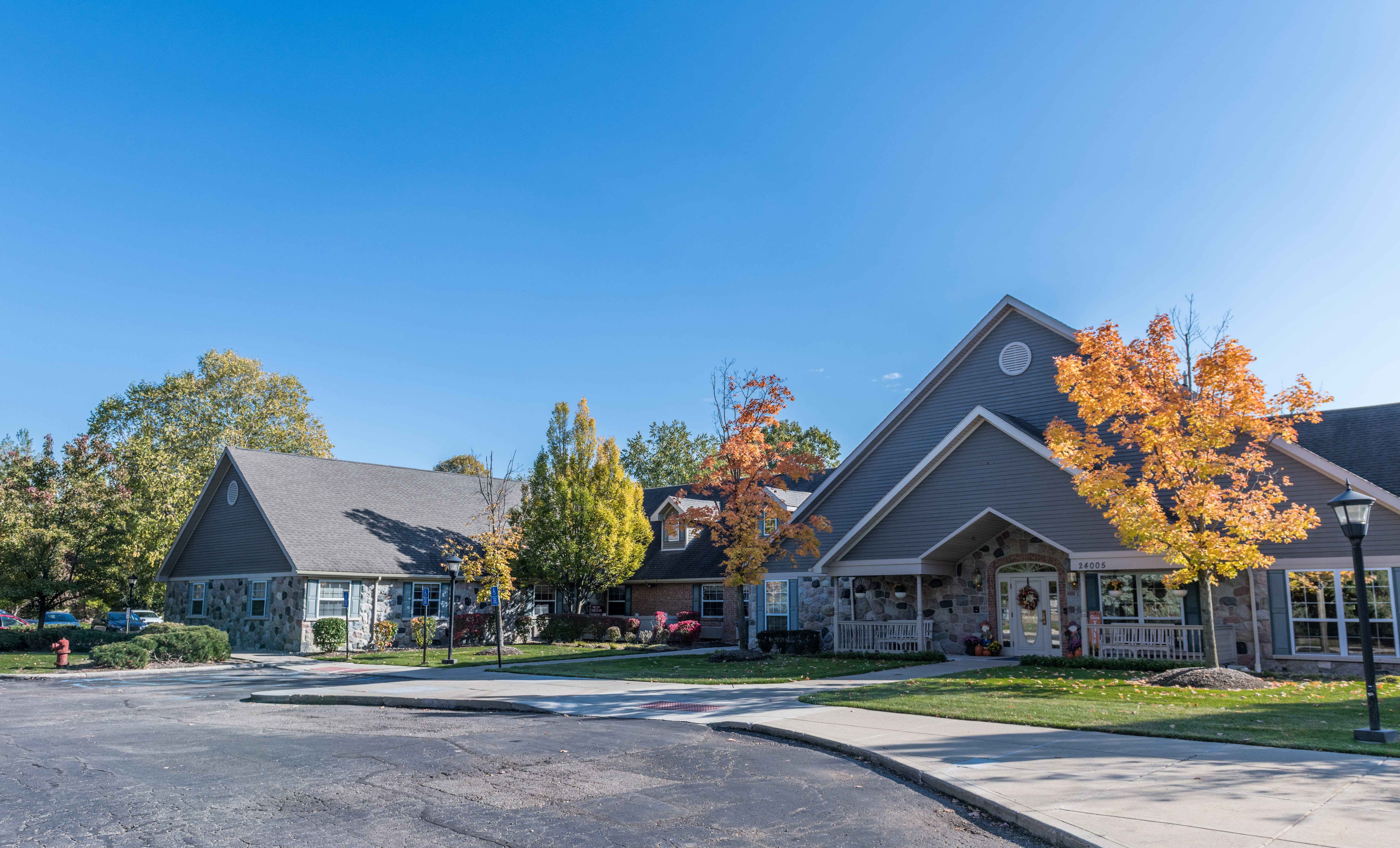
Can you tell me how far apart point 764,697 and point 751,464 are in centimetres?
905

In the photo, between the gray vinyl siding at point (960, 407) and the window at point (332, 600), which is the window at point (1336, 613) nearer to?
the gray vinyl siding at point (960, 407)

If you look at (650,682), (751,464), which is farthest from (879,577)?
(650,682)

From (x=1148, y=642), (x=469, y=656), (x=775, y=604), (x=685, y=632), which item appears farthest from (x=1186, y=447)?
(x=469, y=656)

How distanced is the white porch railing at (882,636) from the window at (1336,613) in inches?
323

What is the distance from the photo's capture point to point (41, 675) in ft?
73.4

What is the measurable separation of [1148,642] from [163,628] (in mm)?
28718

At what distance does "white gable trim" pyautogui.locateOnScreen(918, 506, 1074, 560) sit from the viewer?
21.5 m

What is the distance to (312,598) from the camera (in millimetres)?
29422

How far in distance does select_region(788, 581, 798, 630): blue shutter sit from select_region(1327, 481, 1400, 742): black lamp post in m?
17.4

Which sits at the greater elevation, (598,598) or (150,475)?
(150,475)

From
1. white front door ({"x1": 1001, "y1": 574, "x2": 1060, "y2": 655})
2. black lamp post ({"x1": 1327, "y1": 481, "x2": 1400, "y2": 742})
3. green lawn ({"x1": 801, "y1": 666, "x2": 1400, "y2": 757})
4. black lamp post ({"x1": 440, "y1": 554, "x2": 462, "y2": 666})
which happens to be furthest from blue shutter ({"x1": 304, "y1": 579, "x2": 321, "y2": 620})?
black lamp post ({"x1": 1327, "y1": 481, "x2": 1400, "y2": 742})

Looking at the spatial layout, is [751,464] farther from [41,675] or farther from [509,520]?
[41,675]

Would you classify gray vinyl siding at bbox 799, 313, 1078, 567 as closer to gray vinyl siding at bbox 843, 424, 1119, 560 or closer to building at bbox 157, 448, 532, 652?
gray vinyl siding at bbox 843, 424, 1119, 560

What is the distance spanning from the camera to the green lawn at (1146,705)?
36.1 ft
